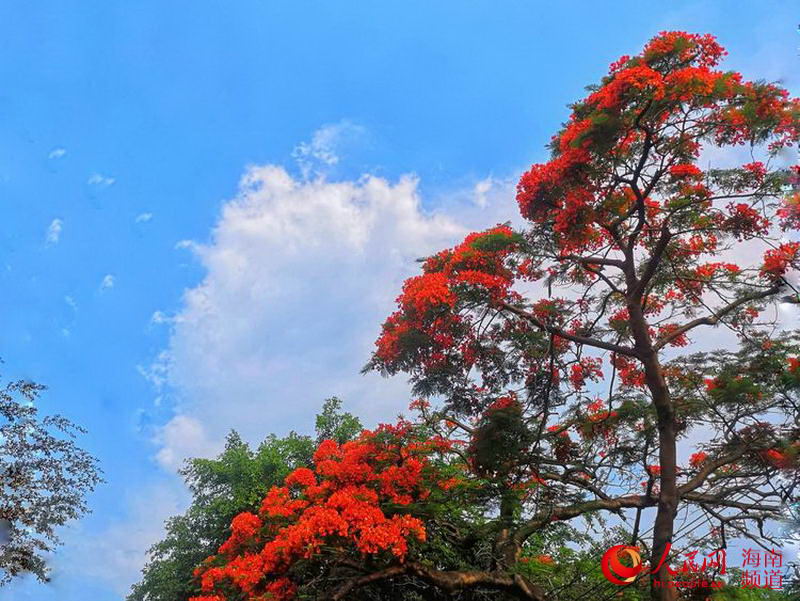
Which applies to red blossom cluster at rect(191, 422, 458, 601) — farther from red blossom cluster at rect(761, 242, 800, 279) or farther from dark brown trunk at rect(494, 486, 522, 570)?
red blossom cluster at rect(761, 242, 800, 279)

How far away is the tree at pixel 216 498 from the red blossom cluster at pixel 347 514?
23.3 feet

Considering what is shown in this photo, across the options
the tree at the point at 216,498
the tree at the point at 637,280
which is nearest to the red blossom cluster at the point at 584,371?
the tree at the point at 637,280

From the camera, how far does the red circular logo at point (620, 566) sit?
7.25 metres

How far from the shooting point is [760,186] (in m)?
7.20

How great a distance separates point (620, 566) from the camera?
7.36 m

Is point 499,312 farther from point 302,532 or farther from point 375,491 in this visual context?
point 302,532

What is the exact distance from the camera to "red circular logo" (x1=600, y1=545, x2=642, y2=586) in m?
7.25

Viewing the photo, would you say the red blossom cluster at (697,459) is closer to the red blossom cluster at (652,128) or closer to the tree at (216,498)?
the red blossom cluster at (652,128)

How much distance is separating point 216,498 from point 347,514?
10.9 metres

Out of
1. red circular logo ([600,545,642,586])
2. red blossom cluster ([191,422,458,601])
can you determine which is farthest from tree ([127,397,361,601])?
red circular logo ([600,545,642,586])

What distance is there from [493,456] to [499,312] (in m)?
1.82

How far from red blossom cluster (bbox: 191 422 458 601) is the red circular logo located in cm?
211

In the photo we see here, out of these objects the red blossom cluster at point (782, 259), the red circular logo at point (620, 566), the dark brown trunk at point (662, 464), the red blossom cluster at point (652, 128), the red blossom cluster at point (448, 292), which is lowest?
the red circular logo at point (620, 566)

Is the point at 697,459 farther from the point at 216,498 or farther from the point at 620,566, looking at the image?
the point at 216,498
